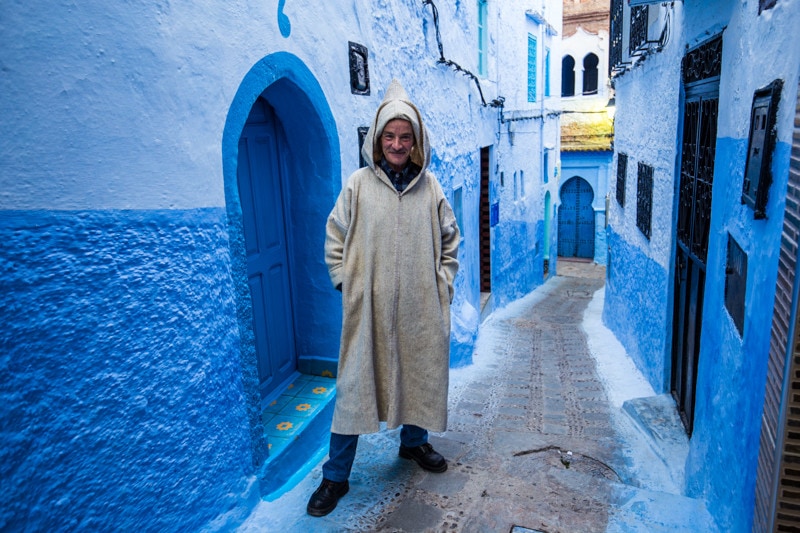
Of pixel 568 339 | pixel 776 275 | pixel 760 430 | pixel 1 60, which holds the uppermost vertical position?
pixel 1 60

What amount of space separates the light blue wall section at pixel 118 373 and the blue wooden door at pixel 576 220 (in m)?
19.0

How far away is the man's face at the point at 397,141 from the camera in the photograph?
274cm

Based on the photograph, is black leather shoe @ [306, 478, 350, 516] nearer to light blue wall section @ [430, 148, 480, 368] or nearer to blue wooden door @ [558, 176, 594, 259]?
light blue wall section @ [430, 148, 480, 368]

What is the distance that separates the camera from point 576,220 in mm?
20734

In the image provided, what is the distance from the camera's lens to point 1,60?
1.67 m

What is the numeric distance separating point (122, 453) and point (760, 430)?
235 centimetres

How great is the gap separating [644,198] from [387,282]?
487 centimetres

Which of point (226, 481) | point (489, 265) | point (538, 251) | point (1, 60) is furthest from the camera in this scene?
point (538, 251)

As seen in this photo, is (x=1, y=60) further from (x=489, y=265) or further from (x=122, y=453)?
(x=489, y=265)

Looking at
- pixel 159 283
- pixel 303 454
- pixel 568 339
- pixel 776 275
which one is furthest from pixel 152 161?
pixel 568 339

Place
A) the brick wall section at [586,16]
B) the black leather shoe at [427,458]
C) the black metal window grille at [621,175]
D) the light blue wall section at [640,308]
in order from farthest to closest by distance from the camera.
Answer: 1. the brick wall section at [586,16]
2. the black metal window grille at [621,175]
3. the light blue wall section at [640,308]
4. the black leather shoe at [427,458]

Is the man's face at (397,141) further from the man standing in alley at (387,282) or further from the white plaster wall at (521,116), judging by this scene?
the white plaster wall at (521,116)

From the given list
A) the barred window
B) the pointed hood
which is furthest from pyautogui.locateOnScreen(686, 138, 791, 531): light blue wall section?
the barred window

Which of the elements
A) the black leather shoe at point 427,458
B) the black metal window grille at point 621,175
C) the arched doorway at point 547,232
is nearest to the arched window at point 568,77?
the arched doorway at point 547,232
